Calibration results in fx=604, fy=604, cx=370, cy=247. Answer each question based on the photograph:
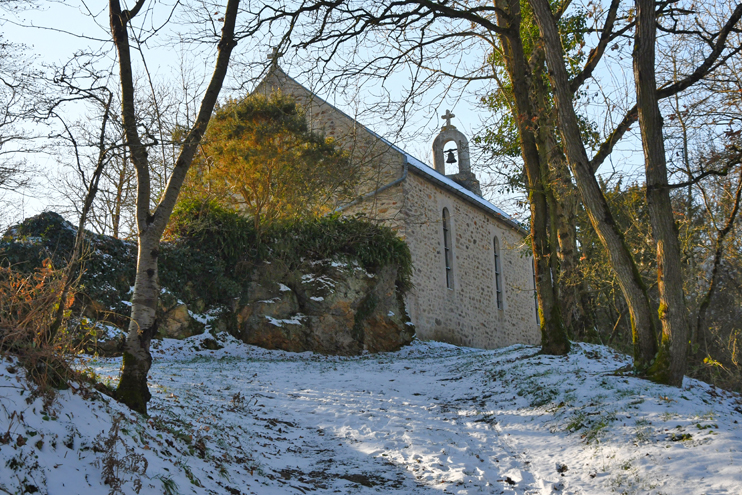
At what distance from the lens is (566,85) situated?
726cm

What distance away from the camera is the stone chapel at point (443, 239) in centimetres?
1764

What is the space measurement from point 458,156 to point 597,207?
2026cm

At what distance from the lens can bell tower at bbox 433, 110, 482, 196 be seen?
84.6 feet

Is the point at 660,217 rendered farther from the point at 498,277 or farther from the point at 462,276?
the point at 498,277

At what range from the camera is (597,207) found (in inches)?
278

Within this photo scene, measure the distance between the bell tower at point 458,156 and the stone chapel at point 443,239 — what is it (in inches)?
3.7

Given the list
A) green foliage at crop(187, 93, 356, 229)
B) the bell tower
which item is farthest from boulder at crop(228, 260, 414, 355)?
the bell tower

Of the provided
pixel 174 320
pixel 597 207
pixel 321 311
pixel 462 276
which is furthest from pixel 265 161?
pixel 597 207

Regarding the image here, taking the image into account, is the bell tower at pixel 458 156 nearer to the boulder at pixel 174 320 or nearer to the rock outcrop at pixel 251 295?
the rock outcrop at pixel 251 295

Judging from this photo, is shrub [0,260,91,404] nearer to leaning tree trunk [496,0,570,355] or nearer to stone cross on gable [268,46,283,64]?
stone cross on gable [268,46,283,64]

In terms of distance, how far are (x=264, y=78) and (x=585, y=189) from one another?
4.34 m

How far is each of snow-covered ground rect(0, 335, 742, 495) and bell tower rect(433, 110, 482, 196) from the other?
17.6 meters

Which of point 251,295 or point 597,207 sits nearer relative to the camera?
point 597,207

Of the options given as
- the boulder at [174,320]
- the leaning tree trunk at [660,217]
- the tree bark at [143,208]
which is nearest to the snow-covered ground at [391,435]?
the leaning tree trunk at [660,217]
